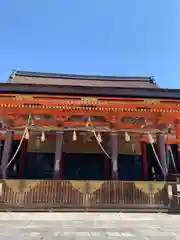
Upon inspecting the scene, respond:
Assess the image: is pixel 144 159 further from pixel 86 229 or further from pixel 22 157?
pixel 86 229

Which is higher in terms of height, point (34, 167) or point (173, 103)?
point (173, 103)

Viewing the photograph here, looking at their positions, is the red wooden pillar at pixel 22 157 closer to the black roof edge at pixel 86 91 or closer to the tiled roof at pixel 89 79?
the black roof edge at pixel 86 91

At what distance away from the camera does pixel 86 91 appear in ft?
29.2

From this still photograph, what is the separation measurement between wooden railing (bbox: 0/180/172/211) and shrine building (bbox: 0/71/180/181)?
149 centimetres

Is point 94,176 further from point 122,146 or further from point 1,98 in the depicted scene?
point 1,98

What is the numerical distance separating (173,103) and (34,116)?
5.76 m

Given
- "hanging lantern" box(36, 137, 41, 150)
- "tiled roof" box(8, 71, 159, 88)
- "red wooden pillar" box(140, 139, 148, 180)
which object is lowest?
"red wooden pillar" box(140, 139, 148, 180)

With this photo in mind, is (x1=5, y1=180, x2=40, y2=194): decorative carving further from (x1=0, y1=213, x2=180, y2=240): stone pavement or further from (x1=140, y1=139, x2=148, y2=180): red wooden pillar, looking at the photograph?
(x1=140, y1=139, x2=148, y2=180): red wooden pillar

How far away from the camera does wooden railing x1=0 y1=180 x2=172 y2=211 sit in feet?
22.7

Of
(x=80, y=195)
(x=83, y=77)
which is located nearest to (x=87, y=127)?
(x=80, y=195)

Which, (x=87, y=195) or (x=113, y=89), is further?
(x=113, y=89)

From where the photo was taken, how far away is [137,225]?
5.09 meters

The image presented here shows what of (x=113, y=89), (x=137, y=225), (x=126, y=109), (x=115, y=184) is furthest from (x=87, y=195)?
(x=113, y=89)

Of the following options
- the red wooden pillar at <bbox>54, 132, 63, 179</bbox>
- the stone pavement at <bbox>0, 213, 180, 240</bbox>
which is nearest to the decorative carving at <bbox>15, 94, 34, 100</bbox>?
the red wooden pillar at <bbox>54, 132, 63, 179</bbox>
